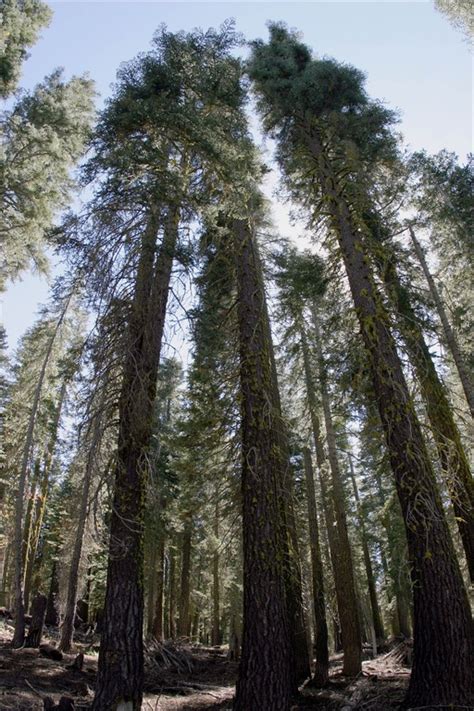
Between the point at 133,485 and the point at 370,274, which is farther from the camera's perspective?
the point at 370,274

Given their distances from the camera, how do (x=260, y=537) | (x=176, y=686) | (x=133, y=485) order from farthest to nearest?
(x=176, y=686), (x=133, y=485), (x=260, y=537)

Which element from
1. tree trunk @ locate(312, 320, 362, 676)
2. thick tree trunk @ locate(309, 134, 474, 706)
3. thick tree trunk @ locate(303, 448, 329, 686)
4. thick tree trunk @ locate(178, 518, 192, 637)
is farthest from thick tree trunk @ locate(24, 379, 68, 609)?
thick tree trunk @ locate(309, 134, 474, 706)

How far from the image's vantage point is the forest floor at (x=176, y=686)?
7148 millimetres

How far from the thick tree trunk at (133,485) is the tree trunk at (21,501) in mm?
5076

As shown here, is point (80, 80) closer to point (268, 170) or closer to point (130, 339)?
point (268, 170)

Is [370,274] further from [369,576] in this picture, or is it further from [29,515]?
[369,576]

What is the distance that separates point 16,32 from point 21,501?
1436 cm

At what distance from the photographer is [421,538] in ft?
19.9

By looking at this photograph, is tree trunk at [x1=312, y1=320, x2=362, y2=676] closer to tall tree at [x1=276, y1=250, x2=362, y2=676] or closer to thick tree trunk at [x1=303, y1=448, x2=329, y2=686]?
tall tree at [x1=276, y1=250, x2=362, y2=676]

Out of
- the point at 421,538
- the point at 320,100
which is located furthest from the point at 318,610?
the point at 320,100

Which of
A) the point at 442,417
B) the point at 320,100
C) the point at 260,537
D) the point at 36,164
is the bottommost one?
the point at 260,537

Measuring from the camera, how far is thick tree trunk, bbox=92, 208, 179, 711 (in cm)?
572

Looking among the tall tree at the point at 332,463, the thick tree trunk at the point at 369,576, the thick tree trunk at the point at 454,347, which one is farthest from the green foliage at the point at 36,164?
the thick tree trunk at the point at 369,576

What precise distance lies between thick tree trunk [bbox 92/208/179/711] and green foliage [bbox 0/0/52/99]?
370 inches
